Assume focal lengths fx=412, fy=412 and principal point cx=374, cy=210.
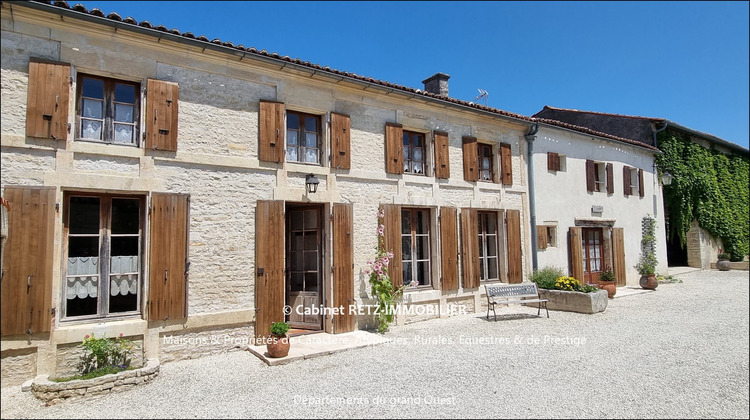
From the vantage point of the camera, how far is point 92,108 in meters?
5.47

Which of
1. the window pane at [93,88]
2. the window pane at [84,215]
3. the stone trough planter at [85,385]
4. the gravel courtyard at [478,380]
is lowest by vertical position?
the gravel courtyard at [478,380]

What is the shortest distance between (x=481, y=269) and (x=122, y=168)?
733cm

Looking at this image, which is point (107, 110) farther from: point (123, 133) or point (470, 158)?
point (470, 158)

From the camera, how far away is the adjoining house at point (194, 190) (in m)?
4.93

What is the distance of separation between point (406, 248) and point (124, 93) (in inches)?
214

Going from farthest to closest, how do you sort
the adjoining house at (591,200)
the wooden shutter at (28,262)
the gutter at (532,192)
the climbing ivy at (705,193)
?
the climbing ivy at (705,193)
the adjoining house at (591,200)
the gutter at (532,192)
the wooden shutter at (28,262)

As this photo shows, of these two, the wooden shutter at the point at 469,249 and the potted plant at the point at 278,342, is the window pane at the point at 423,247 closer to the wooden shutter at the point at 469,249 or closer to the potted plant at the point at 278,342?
the wooden shutter at the point at 469,249

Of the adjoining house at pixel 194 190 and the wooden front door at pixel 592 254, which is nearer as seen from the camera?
the adjoining house at pixel 194 190

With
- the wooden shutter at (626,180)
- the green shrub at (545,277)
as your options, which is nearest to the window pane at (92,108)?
the green shrub at (545,277)

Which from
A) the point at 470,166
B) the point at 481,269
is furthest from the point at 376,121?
the point at 481,269

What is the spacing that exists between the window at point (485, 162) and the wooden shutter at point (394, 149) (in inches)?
98.4

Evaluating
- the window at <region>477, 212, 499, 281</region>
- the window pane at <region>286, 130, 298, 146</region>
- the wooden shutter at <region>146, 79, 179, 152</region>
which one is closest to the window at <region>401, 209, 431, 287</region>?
the window at <region>477, 212, 499, 281</region>

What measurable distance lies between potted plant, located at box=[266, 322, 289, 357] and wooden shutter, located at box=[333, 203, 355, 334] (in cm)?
144

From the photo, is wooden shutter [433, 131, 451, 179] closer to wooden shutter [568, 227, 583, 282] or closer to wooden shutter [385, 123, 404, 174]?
wooden shutter [385, 123, 404, 174]
